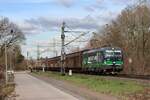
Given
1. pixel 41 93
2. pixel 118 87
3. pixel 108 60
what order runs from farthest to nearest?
1. pixel 108 60
2. pixel 41 93
3. pixel 118 87

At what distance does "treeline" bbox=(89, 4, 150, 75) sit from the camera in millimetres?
71550

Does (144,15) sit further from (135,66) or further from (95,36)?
(95,36)

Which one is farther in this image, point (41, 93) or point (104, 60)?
point (104, 60)

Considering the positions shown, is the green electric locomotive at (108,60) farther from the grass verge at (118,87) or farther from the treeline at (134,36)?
the grass verge at (118,87)

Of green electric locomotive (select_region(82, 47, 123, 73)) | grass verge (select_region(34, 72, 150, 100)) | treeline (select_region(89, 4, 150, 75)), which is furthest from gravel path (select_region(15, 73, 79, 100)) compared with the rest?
treeline (select_region(89, 4, 150, 75))

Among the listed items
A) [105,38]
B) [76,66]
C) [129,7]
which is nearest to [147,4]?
[129,7]

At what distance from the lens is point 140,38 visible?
77.8 meters

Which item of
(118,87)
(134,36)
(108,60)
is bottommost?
(118,87)

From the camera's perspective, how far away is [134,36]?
79750mm

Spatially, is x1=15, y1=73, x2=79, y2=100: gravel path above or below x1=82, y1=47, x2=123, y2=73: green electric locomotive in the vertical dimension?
below

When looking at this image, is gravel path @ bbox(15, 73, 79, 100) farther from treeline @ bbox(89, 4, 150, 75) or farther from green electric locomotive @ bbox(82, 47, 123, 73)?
treeline @ bbox(89, 4, 150, 75)

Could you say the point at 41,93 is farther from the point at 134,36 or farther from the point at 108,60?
the point at 134,36

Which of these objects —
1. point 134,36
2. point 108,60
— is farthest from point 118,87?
point 134,36

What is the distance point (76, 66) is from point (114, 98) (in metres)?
53.6
